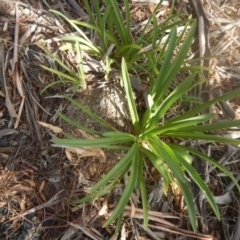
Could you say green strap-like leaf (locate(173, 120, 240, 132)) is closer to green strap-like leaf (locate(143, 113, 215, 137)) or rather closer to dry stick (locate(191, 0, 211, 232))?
green strap-like leaf (locate(143, 113, 215, 137))

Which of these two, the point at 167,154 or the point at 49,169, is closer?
the point at 167,154

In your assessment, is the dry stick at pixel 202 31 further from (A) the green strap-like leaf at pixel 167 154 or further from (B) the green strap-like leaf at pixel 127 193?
(B) the green strap-like leaf at pixel 127 193

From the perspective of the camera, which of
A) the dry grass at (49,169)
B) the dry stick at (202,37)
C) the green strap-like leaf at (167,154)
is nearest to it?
the green strap-like leaf at (167,154)

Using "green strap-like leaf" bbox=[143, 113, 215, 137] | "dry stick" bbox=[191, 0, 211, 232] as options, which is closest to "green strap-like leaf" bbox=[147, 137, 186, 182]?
"green strap-like leaf" bbox=[143, 113, 215, 137]

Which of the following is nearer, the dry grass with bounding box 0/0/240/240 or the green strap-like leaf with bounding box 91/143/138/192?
the green strap-like leaf with bounding box 91/143/138/192

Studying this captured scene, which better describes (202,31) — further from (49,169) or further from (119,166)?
(49,169)

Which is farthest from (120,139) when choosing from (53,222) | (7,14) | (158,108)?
(7,14)

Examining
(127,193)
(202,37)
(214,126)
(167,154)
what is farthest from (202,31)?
(127,193)

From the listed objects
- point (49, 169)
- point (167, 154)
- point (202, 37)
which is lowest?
point (49, 169)

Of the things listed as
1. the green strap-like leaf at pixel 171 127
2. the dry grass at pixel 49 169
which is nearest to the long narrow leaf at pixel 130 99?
the green strap-like leaf at pixel 171 127

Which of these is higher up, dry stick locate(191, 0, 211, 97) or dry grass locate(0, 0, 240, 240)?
dry stick locate(191, 0, 211, 97)

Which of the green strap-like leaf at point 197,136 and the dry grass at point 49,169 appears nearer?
the green strap-like leaf at point 197,136
